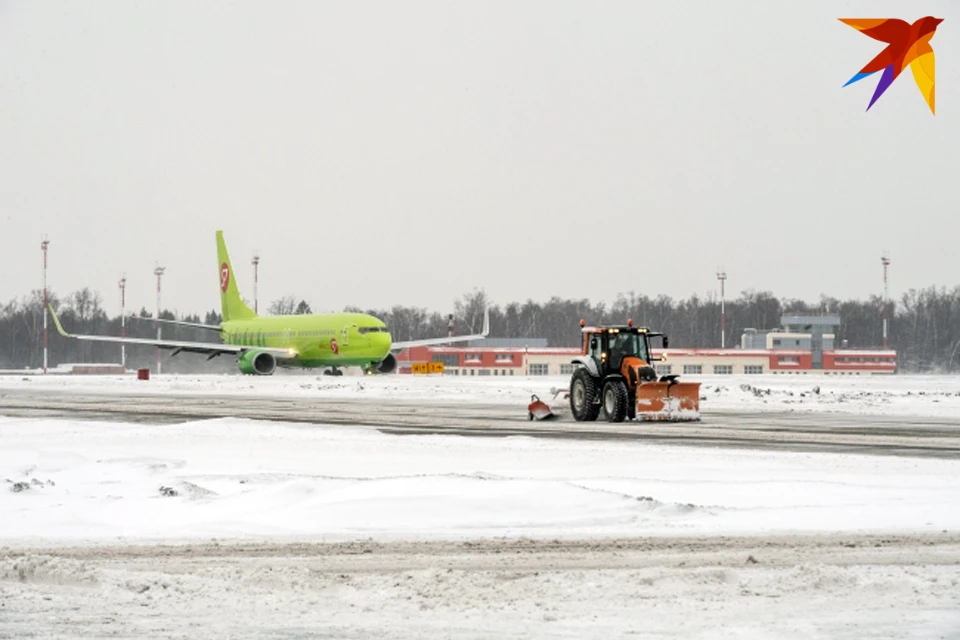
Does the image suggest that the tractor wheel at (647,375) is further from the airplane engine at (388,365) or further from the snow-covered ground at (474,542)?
the airplane engine at (388,365)

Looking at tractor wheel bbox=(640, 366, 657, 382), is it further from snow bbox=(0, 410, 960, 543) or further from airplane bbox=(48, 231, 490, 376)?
airplane bbox=(48, 231, 490, 376)

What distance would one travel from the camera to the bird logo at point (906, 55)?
907 centimetres

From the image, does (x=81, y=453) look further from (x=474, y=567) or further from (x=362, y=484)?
(x=474, y=567)

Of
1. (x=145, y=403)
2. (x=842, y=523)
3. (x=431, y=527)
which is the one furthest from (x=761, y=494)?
(x=145, y=403)

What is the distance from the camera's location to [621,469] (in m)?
16.3

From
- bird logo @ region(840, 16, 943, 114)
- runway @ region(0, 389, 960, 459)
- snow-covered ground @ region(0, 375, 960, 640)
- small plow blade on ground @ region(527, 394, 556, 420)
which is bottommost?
snow-covered ground @ region(0, 375, 960, 640)

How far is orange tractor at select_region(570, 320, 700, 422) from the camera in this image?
2650cm

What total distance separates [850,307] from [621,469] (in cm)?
14675

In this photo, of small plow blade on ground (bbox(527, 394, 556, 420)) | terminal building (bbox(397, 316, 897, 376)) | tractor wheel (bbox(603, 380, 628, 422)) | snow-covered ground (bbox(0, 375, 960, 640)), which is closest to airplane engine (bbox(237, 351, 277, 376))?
terminal building (bbox(397, 316, 897, 376))

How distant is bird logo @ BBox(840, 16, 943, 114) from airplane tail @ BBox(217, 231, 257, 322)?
213 feet

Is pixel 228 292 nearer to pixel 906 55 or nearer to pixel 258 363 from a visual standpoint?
pixel 258 363

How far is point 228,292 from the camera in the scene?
73.8m

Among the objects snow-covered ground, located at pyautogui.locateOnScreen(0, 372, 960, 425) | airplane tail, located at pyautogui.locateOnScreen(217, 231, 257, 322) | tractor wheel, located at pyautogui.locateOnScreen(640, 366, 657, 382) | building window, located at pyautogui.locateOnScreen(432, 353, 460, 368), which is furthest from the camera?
building window, located at pyautogui.locateOnScreen(432, 353, 460, 368)

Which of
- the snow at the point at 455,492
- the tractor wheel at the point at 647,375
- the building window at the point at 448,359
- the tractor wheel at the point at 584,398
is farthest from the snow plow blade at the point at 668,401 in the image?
the building window at the point at 448,359
